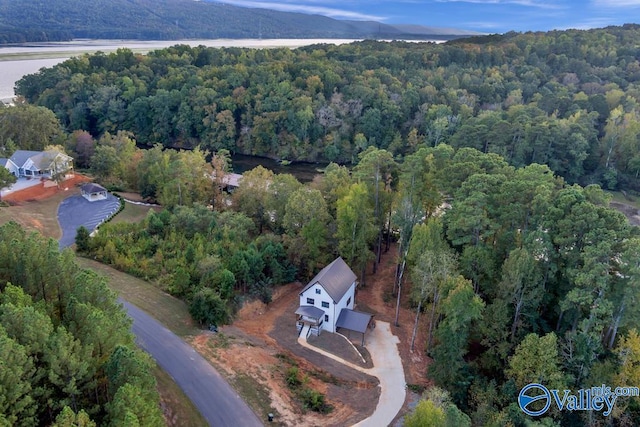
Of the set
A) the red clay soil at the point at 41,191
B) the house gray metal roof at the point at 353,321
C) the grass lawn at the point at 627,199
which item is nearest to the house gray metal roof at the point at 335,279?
the house gray metal roof at the point at 353,321

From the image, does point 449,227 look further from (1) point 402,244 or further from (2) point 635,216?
(2) point 635,216

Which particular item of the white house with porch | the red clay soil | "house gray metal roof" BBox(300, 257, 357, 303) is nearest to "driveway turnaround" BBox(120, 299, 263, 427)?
the white house with porch

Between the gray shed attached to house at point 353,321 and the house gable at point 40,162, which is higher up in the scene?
the house gable at point 40,162

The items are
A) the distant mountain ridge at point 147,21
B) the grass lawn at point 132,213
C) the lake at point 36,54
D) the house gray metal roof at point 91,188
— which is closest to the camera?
the grass lawn at point 132,213

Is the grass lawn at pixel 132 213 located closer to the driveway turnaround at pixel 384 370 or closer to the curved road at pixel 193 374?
the curved road at pixel 193 374

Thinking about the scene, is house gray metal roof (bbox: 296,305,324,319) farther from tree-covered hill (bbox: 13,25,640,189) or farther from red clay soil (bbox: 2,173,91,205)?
tree-covered hill (bbox: 13,25,640,189)

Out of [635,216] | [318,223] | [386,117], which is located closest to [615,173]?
[635,216]

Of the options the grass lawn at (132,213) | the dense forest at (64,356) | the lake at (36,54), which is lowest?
the grass lawn at (132,213)
